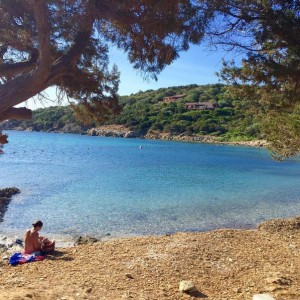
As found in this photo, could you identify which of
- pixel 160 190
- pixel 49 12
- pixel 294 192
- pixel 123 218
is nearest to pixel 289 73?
pixel 49 12

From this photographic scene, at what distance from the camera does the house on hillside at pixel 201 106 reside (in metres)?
118

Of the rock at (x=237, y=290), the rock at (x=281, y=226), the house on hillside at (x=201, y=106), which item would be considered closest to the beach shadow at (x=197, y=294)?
the rock at (x=237, y=290)

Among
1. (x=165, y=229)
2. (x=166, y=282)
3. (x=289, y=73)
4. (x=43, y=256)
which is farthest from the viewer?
A: (x=165, y=229)

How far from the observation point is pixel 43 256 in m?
9.19

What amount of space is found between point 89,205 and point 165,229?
6215mm

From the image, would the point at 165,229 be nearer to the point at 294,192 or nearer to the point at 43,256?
the point at 43,256

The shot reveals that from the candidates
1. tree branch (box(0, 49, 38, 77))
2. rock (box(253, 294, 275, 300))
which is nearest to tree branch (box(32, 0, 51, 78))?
tree branch (box(0, 49, 38, 77))

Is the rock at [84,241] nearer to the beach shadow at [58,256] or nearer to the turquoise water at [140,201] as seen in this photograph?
the turquoise water at [140,201]

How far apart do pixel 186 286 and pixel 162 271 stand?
1.20 metres

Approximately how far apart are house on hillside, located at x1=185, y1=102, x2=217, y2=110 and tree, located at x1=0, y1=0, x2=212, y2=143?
371 feet

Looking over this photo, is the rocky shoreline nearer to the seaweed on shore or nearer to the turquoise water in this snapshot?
the turquoise water

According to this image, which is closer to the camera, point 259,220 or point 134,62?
point 134,62

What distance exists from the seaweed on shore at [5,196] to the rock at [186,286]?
12517mm

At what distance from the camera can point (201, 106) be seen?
120 m
